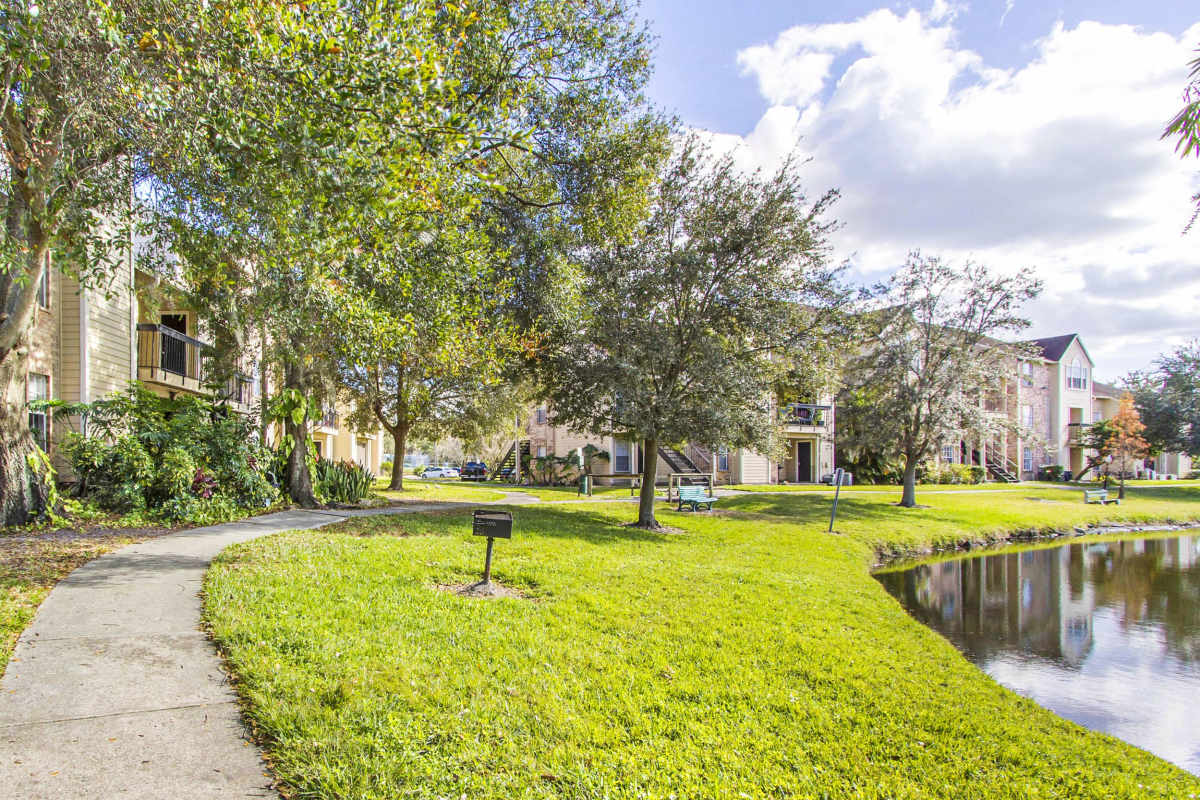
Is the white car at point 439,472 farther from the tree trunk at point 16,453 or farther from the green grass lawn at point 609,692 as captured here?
the green grass lawn at point 609,692

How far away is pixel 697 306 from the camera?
1480 centimetres

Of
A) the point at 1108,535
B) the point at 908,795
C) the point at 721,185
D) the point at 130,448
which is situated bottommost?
the point at 1108,535

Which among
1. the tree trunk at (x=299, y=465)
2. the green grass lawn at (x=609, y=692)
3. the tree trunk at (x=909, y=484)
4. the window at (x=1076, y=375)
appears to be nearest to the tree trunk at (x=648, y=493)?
the green grass lawn at (x=609, y=692)

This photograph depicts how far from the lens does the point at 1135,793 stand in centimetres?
461

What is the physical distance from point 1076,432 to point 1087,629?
4608 cm

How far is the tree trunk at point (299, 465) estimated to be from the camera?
49.2 ft

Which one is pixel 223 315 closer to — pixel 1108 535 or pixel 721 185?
pixel 721 185

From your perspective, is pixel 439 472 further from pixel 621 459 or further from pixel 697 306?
pixel 697 306

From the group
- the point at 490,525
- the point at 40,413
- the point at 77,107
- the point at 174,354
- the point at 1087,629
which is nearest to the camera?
the point at 77,107

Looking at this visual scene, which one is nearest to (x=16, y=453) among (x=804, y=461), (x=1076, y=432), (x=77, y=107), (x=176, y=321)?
(x=77, y=107)

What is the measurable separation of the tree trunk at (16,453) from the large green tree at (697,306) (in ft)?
29.5

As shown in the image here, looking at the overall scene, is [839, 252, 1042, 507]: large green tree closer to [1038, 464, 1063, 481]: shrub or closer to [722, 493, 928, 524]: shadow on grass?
[722, 493, 928, 524]: shadow on grass

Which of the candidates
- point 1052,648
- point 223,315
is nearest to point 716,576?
point 1052,648

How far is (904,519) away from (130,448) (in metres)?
19.7
